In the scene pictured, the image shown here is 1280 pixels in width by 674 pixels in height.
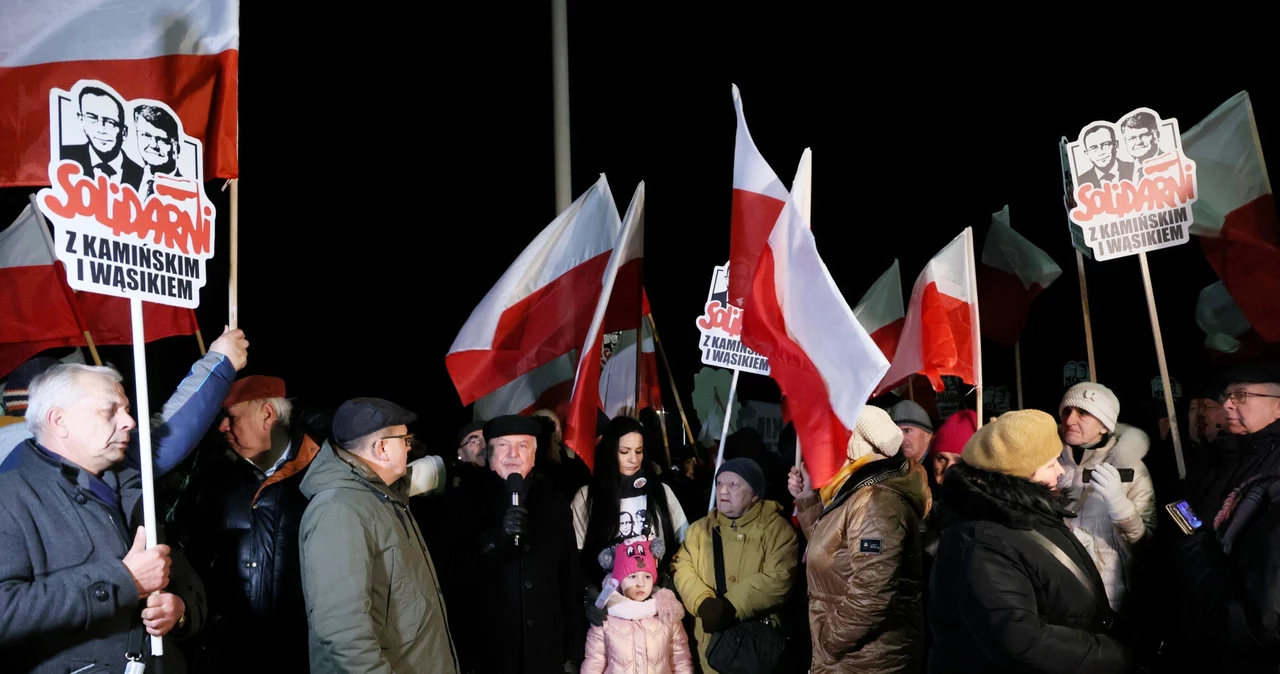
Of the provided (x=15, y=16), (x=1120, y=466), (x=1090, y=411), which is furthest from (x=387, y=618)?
(x=1120, y=466)

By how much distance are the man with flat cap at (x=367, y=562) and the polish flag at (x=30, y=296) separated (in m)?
3.09

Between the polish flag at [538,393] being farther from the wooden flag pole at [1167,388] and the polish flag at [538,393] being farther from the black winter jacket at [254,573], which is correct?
the wooden flag pole at [1167,388]

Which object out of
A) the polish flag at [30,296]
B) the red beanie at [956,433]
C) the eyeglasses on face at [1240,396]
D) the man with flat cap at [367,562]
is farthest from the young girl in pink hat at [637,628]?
the polish flag at [30,296]

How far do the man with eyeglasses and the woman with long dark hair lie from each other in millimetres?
2746

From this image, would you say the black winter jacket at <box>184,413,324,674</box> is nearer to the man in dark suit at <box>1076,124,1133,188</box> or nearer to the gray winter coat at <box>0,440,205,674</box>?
the gray winter coat at <box>0,440,205,674</box>

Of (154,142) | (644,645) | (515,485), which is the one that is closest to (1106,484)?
(644,645)

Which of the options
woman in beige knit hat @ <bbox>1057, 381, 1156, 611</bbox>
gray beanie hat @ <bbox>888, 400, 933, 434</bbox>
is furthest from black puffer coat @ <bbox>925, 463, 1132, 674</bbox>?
gray beanie hat @ <bbox>888, 400, 933, 434</bbox>

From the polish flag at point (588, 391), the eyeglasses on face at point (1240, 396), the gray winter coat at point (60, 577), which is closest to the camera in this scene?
the gray winter coat at point (60, 577)

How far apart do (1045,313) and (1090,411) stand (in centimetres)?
2753

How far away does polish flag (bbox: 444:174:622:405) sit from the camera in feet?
Answer: 21.2

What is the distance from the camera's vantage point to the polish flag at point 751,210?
5770 millimetres

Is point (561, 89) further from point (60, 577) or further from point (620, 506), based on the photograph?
point (60, 577)

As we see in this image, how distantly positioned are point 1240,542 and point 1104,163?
3.06 metres

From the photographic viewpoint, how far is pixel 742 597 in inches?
213
